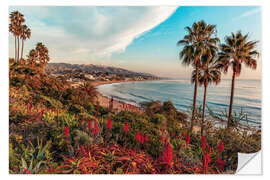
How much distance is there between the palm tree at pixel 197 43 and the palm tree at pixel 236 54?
0.76ft

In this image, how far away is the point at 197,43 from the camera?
3.33 m

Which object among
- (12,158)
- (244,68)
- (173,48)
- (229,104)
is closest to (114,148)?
(12,158)

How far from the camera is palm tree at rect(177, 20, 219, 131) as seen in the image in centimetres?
268

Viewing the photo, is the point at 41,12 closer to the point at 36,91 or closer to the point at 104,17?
the point at 104,17

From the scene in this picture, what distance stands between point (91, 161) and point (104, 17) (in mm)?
2583

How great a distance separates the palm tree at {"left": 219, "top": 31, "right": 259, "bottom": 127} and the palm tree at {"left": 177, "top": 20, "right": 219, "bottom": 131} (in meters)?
0.23

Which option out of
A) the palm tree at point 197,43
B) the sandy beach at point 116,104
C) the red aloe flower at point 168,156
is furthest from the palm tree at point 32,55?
the palm tree at point 197,43

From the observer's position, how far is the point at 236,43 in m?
2.43

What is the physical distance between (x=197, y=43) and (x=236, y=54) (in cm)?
96

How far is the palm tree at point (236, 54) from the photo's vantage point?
239cm

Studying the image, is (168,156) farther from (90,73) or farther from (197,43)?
(197,43)

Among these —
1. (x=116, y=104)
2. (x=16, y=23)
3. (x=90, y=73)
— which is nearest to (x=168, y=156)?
(x=116, y=104)
